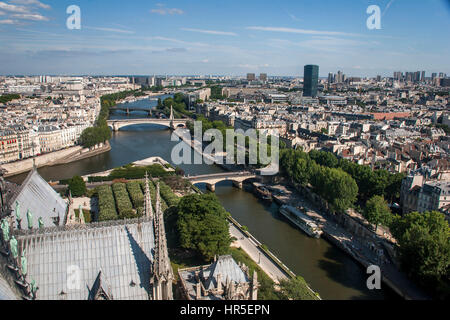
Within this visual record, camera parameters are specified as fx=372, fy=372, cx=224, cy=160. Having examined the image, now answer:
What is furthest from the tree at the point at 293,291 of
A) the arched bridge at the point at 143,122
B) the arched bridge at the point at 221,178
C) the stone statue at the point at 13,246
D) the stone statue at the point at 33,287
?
the arched bridge at the point at 143,122

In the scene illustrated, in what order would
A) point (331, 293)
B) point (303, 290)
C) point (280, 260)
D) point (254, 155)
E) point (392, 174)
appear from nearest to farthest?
point (303, 290), point (331, 293), point (280, 260), point (392, 174), point (254, 155)

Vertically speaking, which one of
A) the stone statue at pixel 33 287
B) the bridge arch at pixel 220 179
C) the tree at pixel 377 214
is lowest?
the bridge arch at pixel 220 179

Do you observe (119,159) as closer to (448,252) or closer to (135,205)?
(135,205)

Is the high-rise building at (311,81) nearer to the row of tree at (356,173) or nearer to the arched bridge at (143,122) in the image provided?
the arched bridge at (143,122)

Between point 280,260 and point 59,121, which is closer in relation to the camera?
point 280,260
